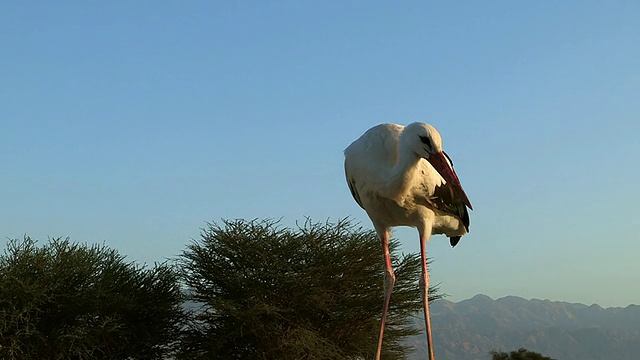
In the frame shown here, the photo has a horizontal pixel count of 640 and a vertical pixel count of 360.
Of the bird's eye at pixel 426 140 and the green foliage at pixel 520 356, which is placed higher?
the bird's eye at pixel 426 140

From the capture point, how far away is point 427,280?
834cm

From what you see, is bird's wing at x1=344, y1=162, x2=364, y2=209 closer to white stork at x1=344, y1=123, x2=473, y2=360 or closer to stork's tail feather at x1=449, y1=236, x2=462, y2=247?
white stork at x1=344, y1=123, x2=473, y2=360

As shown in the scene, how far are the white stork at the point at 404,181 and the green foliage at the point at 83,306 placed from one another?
10221mm

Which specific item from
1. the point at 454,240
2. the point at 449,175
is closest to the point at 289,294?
the point at 454,240

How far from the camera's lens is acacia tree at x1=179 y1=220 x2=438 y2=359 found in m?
17.1

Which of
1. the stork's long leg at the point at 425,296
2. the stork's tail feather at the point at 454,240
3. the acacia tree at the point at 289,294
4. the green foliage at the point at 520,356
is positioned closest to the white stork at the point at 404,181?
the stork's long leg at the point at 425,296

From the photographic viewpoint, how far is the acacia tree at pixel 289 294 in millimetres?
17078

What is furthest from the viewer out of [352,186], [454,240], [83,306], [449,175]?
[83,306]

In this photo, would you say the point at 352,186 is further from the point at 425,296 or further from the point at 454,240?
the point at 454,240

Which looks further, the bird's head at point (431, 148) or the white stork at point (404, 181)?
the white stork at point (404, 181)

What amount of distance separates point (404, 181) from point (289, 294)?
11172mm

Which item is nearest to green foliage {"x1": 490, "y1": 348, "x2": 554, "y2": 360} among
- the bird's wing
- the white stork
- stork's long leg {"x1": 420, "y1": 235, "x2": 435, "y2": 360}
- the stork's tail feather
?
the stork's tail feather

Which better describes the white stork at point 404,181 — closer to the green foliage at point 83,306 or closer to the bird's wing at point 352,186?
the bird's wing at point 352,186

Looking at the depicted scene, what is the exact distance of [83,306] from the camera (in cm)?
1664
